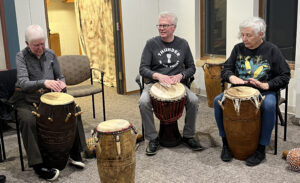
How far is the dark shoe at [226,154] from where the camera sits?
276 centimetres

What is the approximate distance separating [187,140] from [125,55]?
2365 millimetres

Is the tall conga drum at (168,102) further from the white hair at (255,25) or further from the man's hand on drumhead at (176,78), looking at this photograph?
the white hair at (255,25)

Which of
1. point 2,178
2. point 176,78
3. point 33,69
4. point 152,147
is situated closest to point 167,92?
point 176,78

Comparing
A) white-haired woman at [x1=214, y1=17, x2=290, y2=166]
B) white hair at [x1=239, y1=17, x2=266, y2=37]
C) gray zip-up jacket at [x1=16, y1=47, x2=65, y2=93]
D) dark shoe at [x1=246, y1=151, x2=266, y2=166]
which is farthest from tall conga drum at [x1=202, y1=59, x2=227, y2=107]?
gray zip-up jacket at [x1=16, y1=47, x2=65, y2=93]

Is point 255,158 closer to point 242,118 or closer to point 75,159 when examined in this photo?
point 242,118

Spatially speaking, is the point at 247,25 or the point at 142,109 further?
the point at 142,109

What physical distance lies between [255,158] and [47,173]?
5.24 feet

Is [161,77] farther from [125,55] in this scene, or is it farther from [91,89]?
[125,55]

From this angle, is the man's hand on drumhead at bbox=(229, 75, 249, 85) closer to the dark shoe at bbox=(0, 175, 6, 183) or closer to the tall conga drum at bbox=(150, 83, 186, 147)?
the tall conga drum at bbox=(150, 83, 186, 147)

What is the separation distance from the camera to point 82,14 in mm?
6359

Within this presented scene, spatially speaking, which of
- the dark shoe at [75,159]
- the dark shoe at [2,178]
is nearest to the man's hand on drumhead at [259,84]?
the dark shoe at [75,159]

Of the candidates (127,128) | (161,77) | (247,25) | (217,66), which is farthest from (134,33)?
(127,128)

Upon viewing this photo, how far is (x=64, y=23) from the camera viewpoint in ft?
28.5

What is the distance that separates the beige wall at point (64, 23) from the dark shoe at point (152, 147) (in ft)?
20.4
